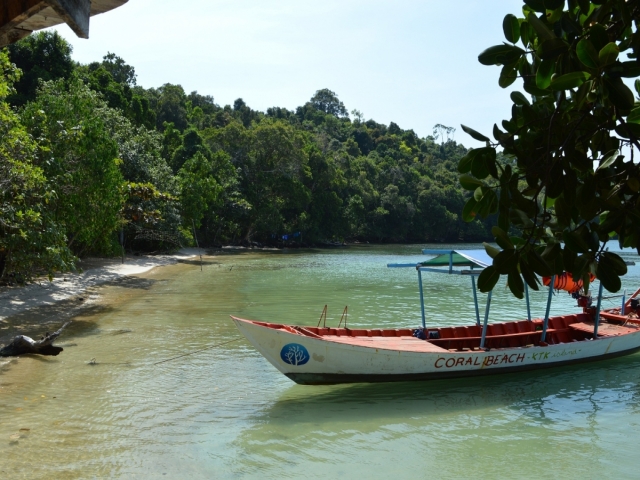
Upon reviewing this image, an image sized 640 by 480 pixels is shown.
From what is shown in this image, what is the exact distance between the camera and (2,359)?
10977 mm

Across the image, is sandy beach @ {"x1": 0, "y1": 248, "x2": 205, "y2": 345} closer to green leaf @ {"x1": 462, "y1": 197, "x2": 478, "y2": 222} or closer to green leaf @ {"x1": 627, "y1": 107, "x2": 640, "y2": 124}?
green leaf @ {"x1": 462, "y1": 197, "x2": 478, "y2": 222}

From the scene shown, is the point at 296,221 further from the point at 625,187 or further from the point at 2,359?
the point at 625,187

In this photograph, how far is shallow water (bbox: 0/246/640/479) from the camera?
7.33 meters

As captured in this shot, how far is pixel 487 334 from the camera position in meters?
12.3

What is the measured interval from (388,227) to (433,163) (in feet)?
87.1

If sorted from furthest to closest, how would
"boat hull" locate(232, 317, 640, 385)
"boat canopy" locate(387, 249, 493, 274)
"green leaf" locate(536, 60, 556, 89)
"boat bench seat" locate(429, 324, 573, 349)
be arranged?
"boat bench seat" locate(429, 324, 573, 349) → "boat canopy" locate(387, 249, 493, 274) → "boat hull" locate(232, 317, 640, 385) → "green leaf" locate(536, 60, 556, 89)

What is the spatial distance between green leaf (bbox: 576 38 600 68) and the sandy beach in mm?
→ 12877

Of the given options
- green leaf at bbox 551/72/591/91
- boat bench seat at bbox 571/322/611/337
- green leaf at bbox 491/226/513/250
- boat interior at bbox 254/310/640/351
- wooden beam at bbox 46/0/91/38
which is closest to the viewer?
wooden beam at bbox 46/0/91/38

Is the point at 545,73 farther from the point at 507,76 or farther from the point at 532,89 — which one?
the point at 507,76

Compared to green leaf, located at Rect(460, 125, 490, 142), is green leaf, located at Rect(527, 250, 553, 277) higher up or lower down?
lower down

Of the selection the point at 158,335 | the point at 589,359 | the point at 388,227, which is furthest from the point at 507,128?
the point at 388,227

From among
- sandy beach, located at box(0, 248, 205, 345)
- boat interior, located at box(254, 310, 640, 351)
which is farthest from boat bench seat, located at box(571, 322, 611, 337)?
sandy beach, located at box(0, 248, 205, 345)

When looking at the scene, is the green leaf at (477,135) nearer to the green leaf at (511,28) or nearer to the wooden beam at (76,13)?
the green leaf at (511,28)

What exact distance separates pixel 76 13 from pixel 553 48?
68.6 inches
